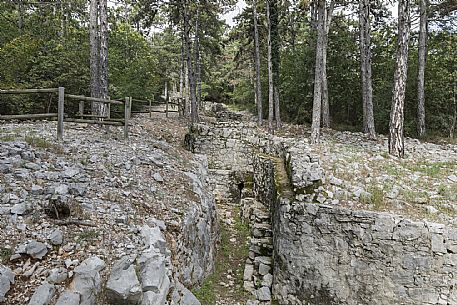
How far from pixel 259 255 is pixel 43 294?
17.2 feet

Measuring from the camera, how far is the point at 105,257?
3.42 m

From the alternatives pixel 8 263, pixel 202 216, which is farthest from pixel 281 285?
pixel 8 263

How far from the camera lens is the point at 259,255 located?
23.9 feet

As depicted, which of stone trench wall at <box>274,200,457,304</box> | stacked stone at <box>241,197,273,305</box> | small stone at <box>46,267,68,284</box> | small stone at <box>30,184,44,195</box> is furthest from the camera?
stacked stone at <box>241,197,273,305</box>

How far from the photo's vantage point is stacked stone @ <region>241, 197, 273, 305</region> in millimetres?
6182

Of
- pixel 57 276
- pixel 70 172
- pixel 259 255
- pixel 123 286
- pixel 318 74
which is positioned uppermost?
pixel 318 74

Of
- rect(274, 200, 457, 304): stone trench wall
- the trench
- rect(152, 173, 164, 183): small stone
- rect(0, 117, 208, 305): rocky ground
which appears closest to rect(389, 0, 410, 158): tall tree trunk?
the trench

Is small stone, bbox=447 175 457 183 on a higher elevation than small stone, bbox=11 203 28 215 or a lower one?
higher

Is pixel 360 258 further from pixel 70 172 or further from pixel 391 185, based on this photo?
pixel 70 172

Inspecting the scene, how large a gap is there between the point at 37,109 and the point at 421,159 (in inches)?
511

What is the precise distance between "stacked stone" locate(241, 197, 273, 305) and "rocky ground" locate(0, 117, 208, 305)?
2.14 metres

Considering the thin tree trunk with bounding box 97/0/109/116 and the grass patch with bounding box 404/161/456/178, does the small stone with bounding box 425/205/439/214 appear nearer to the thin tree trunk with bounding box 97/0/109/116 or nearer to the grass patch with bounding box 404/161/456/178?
the grass patch with bounding box 404/161/456/178

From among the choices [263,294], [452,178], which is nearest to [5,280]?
[263,294]

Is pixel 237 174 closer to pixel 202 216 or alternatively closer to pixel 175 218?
pixel 202 216
